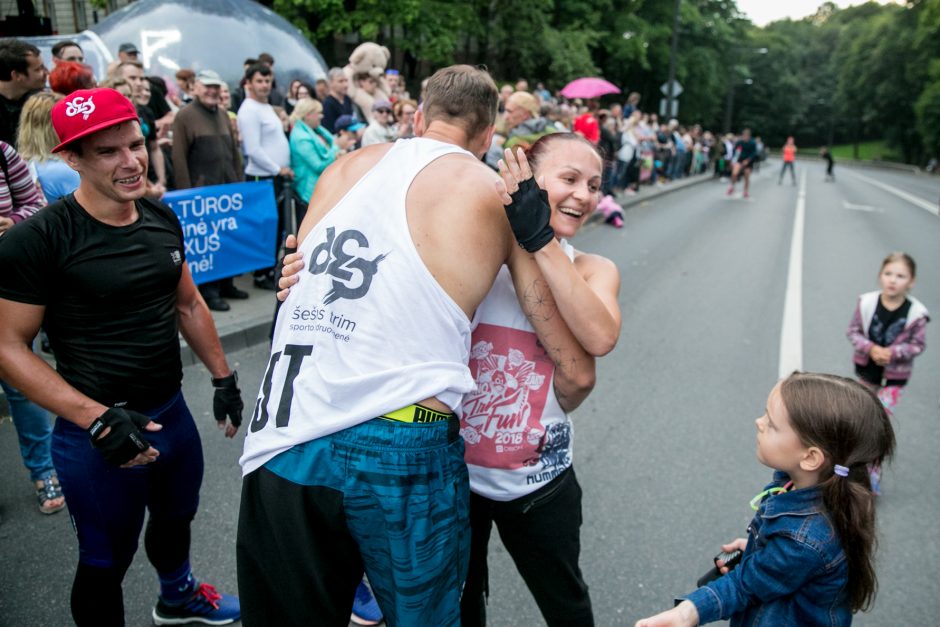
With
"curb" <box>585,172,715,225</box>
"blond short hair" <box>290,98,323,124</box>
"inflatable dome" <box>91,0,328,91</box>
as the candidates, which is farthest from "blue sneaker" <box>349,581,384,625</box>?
"curb" <box>585,172,715,225</box>

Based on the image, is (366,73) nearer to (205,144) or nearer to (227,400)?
(205,144)

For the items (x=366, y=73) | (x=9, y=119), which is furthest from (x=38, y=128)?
(x=366, y=73)

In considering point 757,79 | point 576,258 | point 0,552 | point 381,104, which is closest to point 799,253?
point 381,104

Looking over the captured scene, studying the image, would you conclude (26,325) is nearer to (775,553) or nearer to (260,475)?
(260,475)

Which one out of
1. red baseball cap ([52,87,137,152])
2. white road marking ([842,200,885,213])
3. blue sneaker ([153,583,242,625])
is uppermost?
red baseball cap ([52,87,137,152])

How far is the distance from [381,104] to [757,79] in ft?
259

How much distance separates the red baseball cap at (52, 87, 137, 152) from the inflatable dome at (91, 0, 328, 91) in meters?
8.63

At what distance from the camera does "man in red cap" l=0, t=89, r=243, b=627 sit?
1974mm

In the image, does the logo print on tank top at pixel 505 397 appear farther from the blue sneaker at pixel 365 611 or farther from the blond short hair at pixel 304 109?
the blond short hair at pixel 304 109

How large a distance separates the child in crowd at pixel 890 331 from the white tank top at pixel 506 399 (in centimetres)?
267

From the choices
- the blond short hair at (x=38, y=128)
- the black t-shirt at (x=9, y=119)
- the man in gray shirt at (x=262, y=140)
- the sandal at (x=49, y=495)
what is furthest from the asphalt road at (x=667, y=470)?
the man in gray shirt at (x=262, y=140)

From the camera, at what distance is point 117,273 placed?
2086 mm

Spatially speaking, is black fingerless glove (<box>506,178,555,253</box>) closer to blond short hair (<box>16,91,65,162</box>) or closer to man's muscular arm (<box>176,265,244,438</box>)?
man's muscular arm (<box>176,265,244,438</box>)

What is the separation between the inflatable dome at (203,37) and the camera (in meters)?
9.93
